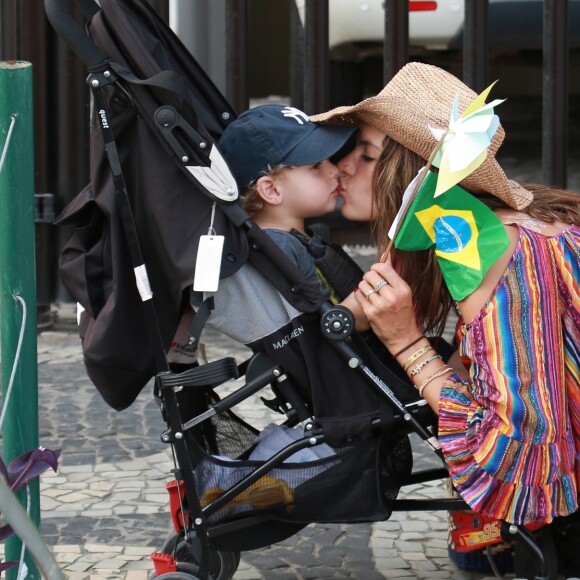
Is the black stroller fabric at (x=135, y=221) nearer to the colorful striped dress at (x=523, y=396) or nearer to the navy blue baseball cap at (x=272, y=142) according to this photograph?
the navy blue baseball cap at (x=272, y=142)

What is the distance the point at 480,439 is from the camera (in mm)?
2973

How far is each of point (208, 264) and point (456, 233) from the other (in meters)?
0.60

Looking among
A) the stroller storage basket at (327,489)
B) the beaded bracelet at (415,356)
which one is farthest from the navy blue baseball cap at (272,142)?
the stroller storage basket at (327,489)

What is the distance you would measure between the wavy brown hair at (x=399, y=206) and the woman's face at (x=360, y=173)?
0.05 meters

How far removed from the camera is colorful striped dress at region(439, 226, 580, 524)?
9.61ft

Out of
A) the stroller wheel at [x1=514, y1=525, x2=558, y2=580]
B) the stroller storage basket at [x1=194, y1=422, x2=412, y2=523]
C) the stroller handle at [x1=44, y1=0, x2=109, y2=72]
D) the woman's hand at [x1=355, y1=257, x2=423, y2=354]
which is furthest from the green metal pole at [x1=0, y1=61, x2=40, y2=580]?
the stroller wheel at [x1=514, y1=525, x2=558, y2=580]

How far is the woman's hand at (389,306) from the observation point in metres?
3.08

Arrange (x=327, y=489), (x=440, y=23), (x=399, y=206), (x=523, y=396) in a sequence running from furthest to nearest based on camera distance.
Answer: (x=440, y=23), (x=399, y=206), (x=327, y=489), (x=523, y=396)

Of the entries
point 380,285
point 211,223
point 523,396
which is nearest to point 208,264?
point 211,223

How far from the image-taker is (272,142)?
10.9 feet

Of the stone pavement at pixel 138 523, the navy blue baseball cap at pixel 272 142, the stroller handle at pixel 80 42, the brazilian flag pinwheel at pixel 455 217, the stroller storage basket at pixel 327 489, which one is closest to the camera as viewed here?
the brazilian flag pinwheel at pixel 455 217

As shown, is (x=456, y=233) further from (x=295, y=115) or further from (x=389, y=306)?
(x=295, y=115)

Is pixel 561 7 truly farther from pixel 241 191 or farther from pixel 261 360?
pixel 261 360

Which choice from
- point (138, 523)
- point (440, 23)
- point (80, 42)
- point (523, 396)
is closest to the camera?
point (523, 396)
